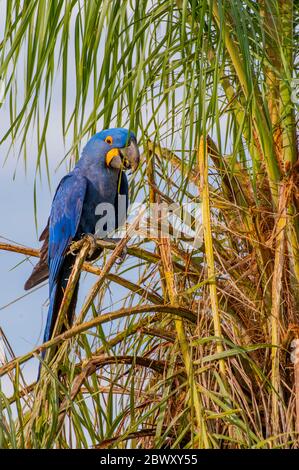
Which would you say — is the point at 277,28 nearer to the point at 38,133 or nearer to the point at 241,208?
the point at 241,208

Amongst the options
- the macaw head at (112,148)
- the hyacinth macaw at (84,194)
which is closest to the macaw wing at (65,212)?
the hyacinth macaw at (84,194)

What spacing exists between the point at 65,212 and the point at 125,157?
15.0 inches

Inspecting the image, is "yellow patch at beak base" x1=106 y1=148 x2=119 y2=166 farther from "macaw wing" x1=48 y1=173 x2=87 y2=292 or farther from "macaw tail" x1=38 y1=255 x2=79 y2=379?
"macaw tail" x1=38 y1=255 x2=79 y2=379

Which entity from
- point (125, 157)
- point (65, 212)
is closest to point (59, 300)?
point (65, 212)

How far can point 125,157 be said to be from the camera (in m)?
3.69

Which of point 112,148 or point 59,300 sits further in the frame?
point 112,148

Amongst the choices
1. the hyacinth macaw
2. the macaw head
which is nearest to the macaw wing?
the hyacinth macaw

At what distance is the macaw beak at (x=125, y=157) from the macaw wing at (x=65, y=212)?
0.51 feet

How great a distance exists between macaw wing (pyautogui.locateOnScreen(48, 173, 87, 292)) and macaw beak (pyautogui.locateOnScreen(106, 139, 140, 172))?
0.16 m

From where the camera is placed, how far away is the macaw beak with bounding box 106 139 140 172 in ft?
11.5

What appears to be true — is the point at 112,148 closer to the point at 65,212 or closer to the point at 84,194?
the point at 84,194

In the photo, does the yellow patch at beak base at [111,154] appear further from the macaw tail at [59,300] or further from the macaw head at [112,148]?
the macaw tail at [59,300]

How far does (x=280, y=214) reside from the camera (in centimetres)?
279
